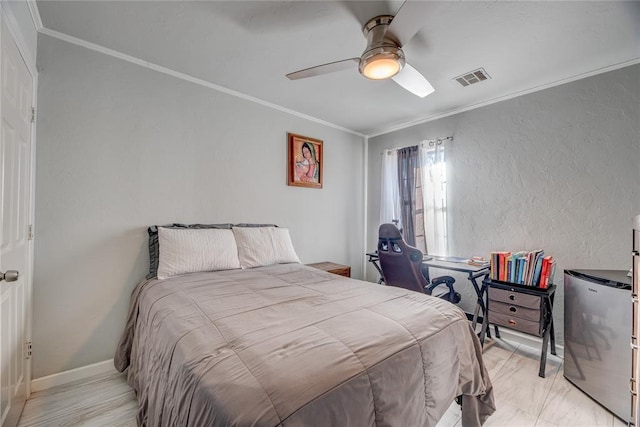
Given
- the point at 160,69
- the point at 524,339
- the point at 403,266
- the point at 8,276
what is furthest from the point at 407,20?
the point at 524,339

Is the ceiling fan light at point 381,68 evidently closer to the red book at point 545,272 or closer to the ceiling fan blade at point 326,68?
the ceiling fan blade at point 326,68

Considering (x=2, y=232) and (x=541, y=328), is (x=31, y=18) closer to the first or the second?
(x=2, y=232)

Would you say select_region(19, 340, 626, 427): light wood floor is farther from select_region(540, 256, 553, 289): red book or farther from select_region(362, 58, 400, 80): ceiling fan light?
select_region(362, 58, 400, 80): ceiling fan light

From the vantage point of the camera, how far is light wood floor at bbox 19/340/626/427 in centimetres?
156

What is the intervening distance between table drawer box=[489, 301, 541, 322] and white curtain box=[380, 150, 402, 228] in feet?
5.17

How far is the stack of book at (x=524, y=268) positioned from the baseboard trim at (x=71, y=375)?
10.4 feet

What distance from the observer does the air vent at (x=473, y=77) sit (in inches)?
91.5

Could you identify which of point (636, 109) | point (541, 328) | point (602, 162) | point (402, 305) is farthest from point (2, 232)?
point (636, 109)

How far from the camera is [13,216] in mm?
1421

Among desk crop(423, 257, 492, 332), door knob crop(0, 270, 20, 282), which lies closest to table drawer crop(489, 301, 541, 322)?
desk crop(423, 257, 492, 332)

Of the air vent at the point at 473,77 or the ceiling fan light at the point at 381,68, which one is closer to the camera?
the ceiling fan light at the point at 381,68

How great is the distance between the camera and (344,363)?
2.98ft

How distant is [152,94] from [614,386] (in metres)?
3.86

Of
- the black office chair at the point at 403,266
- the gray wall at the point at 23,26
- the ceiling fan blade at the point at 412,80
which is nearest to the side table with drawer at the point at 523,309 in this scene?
the black office chair at the point at 403,266
